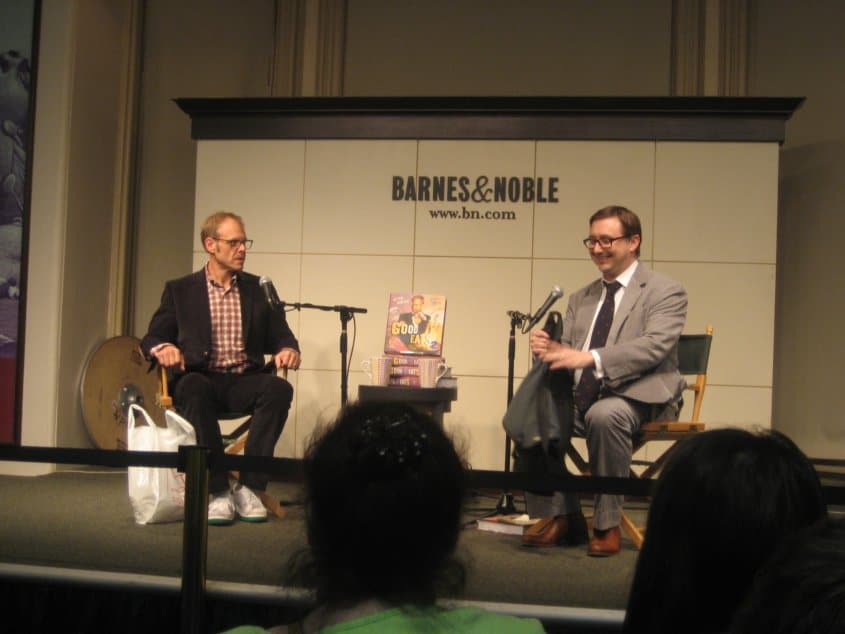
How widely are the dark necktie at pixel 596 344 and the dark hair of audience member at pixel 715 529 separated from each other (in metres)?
2.56

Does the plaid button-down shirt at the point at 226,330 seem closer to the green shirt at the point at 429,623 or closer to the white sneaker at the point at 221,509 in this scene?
the white sneaker at the point at 221,509

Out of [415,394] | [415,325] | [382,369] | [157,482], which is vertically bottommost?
[157,482]

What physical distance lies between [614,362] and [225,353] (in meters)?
1.75

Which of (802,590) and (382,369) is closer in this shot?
(802,590)

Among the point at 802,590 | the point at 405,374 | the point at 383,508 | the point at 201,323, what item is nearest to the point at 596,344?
the point at 405,374

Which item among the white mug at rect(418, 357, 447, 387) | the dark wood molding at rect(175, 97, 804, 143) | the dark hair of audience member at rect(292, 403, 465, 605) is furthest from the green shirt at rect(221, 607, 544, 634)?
the dark wood molding at rect(175, 97, 804, 143)

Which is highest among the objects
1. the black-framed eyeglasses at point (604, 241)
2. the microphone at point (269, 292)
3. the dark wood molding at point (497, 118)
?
the dark wood molding at point (497, 118)

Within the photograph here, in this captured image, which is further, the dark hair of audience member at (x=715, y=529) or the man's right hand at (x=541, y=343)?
the man's right hand at (x=541, y=343)

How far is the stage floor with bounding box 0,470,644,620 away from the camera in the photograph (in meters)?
2.79

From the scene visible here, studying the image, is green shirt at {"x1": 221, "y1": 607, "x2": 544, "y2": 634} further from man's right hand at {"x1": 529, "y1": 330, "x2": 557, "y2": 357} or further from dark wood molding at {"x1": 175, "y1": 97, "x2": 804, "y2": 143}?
dark wood molding at {"x1": 175, "y1": 97, "x2": 804, "y2": 143}

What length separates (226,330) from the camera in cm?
429

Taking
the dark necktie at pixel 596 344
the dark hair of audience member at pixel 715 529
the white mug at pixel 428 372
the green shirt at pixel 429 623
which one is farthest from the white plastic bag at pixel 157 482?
the dark hair of audience member at pixel 715 529

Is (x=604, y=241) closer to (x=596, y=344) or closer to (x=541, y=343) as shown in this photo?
(x=596, y=344)

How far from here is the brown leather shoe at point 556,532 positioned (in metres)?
3.51
